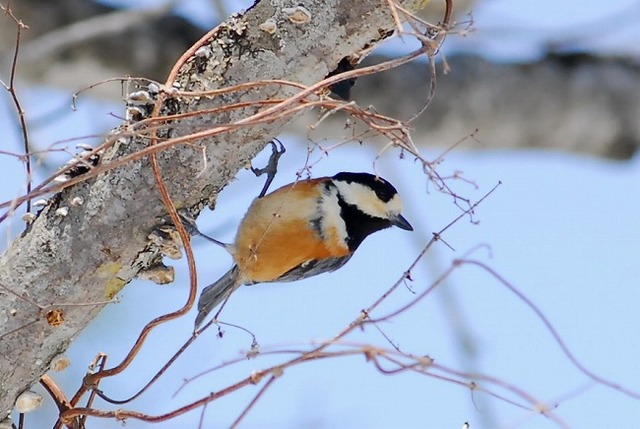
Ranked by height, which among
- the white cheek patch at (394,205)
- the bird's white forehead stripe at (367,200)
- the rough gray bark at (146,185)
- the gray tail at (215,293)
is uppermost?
the white cheek patch at (394,205)

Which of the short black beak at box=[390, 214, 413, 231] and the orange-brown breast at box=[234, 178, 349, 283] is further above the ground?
the short black beak at box=[390, 214, 413, 231]

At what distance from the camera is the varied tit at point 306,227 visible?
2473 millimetres

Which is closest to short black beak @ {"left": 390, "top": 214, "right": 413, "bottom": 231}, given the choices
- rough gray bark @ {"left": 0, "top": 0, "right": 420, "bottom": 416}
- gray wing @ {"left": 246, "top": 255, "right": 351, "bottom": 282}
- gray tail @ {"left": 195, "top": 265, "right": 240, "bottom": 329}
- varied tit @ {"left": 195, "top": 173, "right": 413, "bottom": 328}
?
varied tit @ {"left": 195, "top": 173, "right": 413, "bottom": 328}

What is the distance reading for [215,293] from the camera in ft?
8.79

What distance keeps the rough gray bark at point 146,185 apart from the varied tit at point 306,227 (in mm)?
586

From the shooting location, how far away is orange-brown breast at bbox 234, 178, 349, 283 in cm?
246

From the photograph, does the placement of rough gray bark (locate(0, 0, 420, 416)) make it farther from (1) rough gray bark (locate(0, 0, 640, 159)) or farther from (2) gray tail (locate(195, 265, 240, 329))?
(1) rough gray bark (locate(0, 0, 640, 159))

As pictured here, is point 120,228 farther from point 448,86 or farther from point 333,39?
point 448,86

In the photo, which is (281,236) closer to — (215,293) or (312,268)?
(312,268)

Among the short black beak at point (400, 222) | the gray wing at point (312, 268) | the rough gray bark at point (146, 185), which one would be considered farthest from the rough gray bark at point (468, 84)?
the rough gray bark at point (146, 185)

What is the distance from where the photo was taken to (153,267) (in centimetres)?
201

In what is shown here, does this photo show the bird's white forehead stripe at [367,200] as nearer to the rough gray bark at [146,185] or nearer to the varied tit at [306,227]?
the varied tit at [306,227]

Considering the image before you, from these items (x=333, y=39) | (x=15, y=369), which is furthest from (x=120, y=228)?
(x=333, y=39)

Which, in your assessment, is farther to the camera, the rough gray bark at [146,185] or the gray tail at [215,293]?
the gray tail at [215,293]
